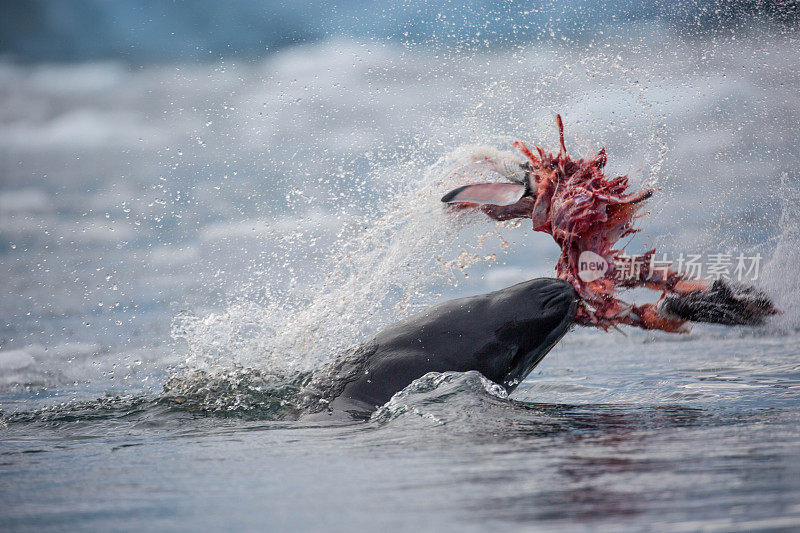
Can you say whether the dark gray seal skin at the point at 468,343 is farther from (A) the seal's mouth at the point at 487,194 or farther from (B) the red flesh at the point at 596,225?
(A) the seal's mouth at the point at 487,194

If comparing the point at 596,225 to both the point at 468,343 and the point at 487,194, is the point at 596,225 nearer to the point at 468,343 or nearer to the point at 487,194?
the point at 487,194

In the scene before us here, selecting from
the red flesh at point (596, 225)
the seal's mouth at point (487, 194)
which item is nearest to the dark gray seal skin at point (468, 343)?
the red flesh at point (596, 225)

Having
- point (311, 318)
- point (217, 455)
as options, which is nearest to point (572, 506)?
point (217, 455)

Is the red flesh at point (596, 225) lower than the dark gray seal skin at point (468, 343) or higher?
higher

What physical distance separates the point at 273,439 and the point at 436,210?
7.67 ft

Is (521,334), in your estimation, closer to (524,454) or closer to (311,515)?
(524,454)

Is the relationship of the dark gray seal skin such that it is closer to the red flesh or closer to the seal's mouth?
the red flesh

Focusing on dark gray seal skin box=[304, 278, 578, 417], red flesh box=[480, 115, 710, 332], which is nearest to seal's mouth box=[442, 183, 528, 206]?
red flesh box=[480, 115, 710, 332]

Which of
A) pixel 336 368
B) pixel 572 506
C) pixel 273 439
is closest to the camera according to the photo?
pixel 572 506

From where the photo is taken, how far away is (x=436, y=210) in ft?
21.2

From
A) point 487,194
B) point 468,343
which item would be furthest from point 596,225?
point 468,343

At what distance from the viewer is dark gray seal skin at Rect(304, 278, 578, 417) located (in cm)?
618

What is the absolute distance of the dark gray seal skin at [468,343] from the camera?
6.18 m

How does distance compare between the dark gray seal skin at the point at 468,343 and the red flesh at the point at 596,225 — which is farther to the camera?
the dark gray seal skin at the point at 468,343
